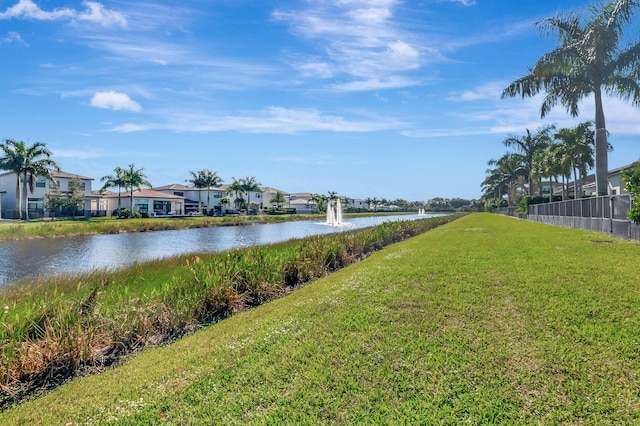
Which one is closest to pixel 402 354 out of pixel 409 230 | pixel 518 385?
pixel 518 385

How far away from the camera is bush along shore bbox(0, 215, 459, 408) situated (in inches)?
220

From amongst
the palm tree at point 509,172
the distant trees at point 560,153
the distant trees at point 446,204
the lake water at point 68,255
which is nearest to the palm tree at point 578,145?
the distant trees at point 560,153

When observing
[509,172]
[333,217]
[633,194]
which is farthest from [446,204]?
[633,194]

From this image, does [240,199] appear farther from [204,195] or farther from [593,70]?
[593,70]

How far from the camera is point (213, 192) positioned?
101m

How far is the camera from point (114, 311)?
7172 millimetres

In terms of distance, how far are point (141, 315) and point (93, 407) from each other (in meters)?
2.74

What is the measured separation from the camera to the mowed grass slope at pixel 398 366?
3975 mm

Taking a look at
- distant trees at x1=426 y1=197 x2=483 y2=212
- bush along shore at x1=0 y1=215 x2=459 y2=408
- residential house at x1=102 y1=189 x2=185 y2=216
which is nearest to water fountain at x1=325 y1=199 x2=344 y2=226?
residential house at x1=102 y1=189 x2=185 y2=216

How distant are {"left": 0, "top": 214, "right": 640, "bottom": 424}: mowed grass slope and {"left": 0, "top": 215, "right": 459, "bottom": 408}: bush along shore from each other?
653 millimetres

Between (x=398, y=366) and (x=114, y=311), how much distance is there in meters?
5.11

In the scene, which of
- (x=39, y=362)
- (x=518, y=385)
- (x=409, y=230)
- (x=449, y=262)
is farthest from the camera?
(x=409, y=230)

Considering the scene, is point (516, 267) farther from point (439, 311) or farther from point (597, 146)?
point (597, 146)

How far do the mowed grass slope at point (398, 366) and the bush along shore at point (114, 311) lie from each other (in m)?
0.65
